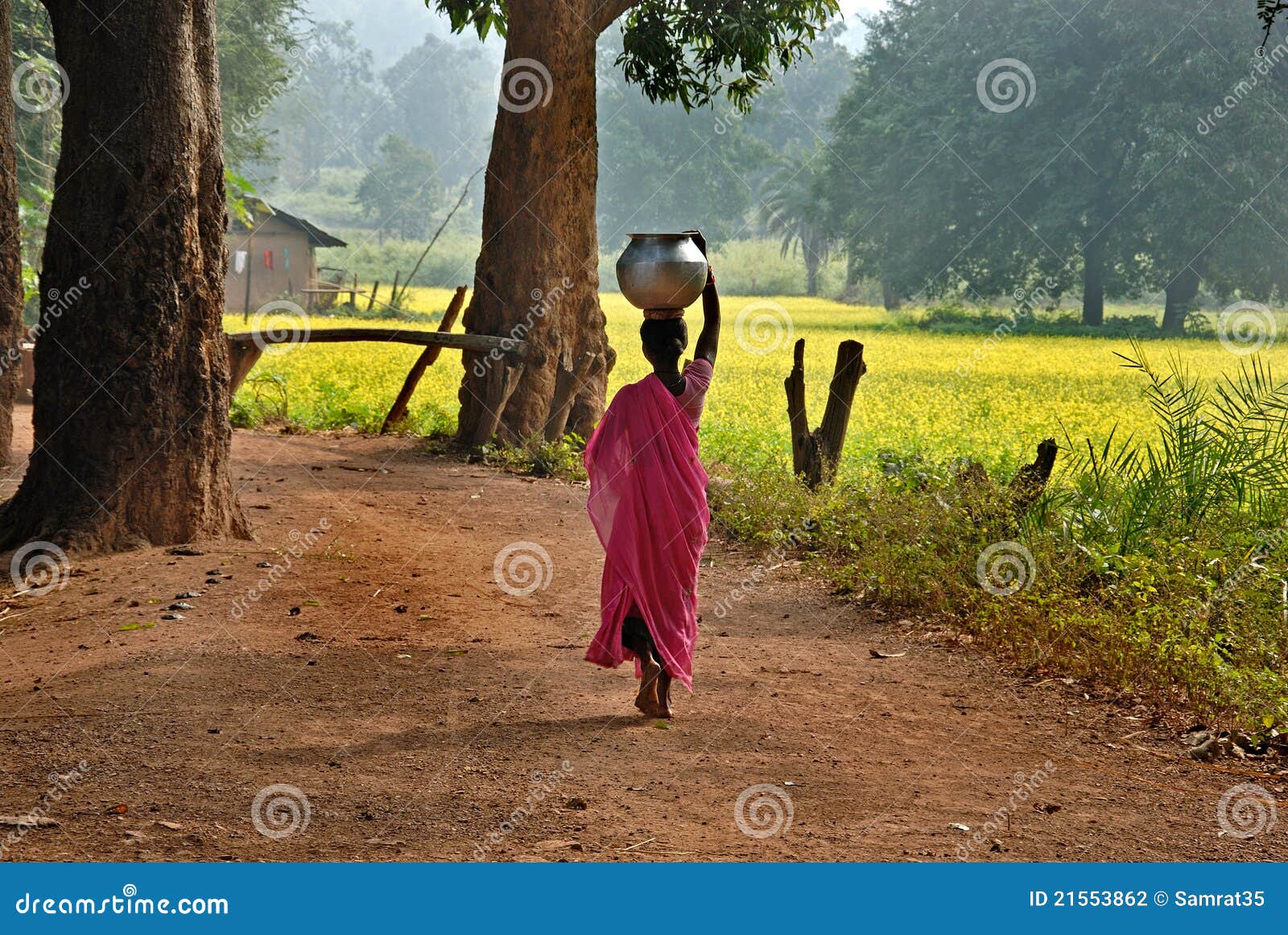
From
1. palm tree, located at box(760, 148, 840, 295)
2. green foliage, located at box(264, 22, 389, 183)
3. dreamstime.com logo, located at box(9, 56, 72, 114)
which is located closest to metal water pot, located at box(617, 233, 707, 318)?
dreamstime.com logo, located at box(9, 56, 72, 114)

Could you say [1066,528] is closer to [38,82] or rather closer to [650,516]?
[650,516]

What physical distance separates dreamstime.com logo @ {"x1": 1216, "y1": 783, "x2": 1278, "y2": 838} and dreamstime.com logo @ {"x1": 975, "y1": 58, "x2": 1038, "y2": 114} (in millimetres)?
32239

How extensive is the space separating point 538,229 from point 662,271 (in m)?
7.07

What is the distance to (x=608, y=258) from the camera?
71.4 metres

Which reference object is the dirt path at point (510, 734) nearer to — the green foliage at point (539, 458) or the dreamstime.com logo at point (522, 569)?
the dreamstime.com logo at point (522, 569)

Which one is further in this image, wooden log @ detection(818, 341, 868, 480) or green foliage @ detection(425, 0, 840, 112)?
green foliage @ detection(425, 0, 840, 112)

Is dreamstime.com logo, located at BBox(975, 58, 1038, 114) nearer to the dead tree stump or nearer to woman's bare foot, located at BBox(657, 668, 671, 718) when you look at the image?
the dead tree stump

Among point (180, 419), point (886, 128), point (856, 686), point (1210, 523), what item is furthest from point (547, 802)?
point (886, 128)

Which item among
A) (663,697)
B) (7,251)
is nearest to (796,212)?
(7,251)

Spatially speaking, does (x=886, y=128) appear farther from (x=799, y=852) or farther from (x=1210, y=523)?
(x=799, y=852)

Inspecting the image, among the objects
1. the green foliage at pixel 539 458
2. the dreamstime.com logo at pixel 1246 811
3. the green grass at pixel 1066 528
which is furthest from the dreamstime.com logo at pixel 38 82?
the dreamstime.com logo at pixel 1246 811

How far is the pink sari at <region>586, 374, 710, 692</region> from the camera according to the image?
188 inches

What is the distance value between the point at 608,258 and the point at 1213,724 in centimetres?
6785

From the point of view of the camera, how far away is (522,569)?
762cm
